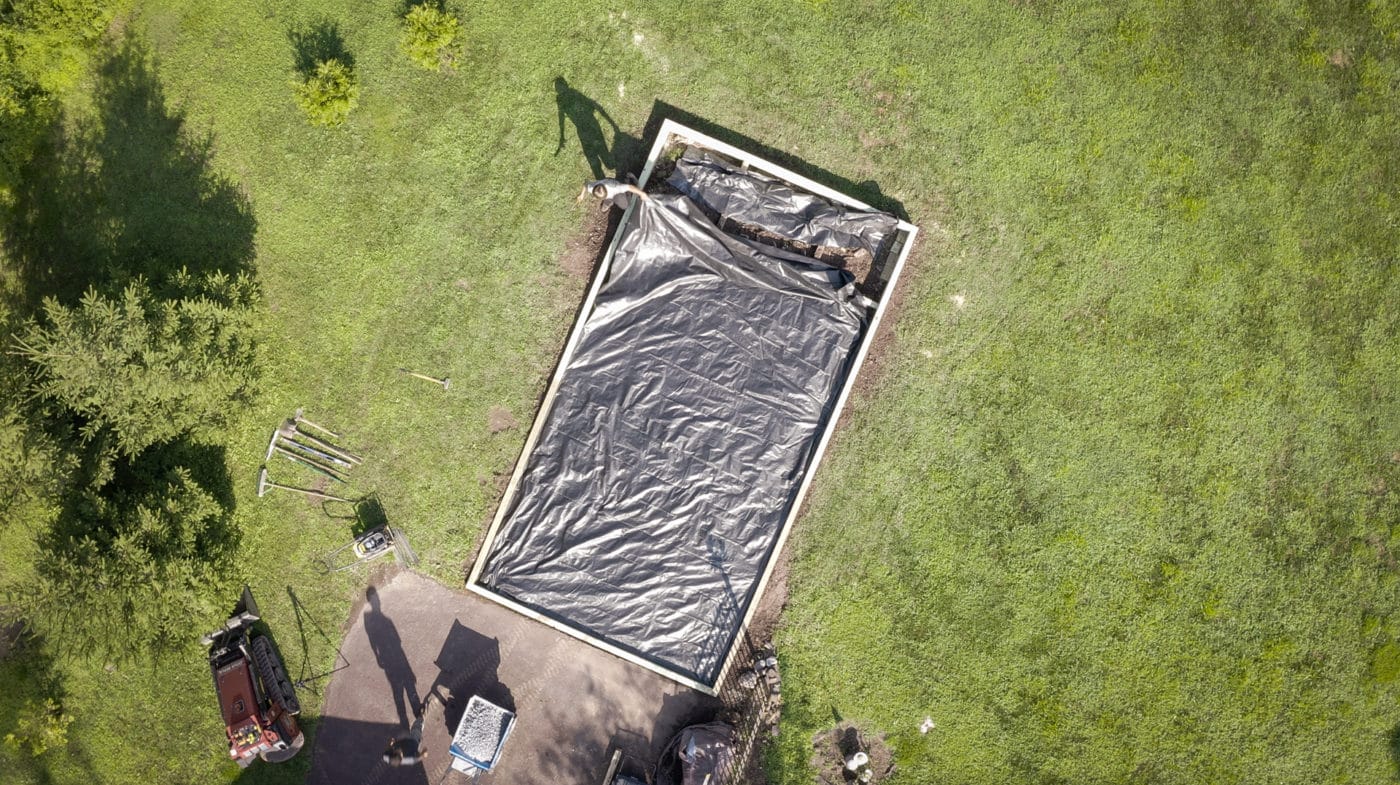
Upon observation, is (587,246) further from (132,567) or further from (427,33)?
(132,567)

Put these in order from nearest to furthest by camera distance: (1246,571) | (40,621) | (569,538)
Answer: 1. (40,621)
2. (569,538)
3. (1246,571)

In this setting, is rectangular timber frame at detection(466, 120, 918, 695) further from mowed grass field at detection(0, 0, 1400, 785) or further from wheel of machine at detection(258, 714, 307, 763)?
wheel of machine at detection(258, 714, 307, 763)

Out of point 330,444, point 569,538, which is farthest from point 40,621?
point 569,538

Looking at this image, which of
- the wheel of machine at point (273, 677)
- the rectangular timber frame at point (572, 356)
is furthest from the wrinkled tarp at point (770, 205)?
the wheel of machine at point (273, 677)

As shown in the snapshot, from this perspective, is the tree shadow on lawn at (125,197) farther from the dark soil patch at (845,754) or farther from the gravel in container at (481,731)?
the dark soil patch at (845,754)

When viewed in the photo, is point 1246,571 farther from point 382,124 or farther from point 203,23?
point 203,23

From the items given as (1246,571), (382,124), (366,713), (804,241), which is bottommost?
(366,713)
